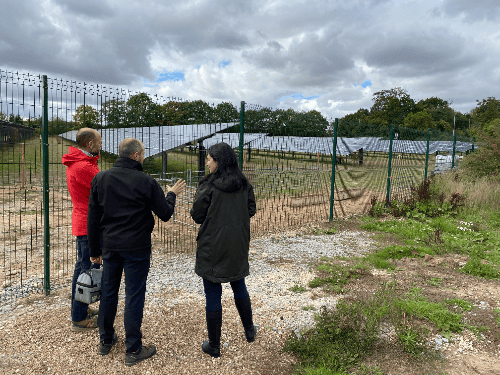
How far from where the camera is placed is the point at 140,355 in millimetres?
3074

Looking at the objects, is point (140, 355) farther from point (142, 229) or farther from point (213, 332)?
point (142, 229)

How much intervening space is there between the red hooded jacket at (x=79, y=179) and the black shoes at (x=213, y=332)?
1.51 metres

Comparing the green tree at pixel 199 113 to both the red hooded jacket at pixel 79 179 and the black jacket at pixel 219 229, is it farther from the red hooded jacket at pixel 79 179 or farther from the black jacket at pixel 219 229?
the black jacket at pixel 219 229

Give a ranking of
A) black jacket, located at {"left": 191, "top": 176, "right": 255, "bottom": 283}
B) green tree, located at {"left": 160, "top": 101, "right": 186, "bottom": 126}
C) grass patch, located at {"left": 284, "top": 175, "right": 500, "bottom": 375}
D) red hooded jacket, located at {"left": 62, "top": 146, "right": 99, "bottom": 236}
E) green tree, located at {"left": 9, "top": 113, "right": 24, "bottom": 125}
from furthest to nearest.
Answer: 1. green tree, located at {"left": 160, "top": 101, "right": 186, "bottom": 126}
2. green tree, located at {"left": 9, "top": 113, "right": 24, "bottom": 125}
3. red hooded jacket, located at {"left": 62, "top": 146, "right": 99, "bottom": 236}
4. grass patch, located at {"left": 284, "top": 175, "right": 500, "bottom": 375}
5. black jacket, located at {"left": 191, "top": 176, "right": 255, "bottom": 283}

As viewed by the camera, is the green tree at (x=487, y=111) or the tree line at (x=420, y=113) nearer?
the green tree at (x=487, y=111)

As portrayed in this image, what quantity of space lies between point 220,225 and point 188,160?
426cm

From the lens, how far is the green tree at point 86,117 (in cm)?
463

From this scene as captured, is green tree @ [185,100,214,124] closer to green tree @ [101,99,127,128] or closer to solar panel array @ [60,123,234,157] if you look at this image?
solar panel array @ [60,123,234,157]

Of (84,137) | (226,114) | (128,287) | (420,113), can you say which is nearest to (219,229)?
(128,287)

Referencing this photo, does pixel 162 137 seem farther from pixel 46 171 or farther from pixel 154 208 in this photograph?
pixel 154 208

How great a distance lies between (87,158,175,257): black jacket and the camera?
9.21 ft

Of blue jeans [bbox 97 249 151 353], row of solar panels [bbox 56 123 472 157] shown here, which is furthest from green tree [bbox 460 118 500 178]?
blue jeans [bbox 97 249 151 353]

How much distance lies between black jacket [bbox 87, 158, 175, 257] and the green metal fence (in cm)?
163

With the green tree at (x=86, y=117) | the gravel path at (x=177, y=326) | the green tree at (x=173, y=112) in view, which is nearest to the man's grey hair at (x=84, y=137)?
the green tree at (x=86, y=117)
